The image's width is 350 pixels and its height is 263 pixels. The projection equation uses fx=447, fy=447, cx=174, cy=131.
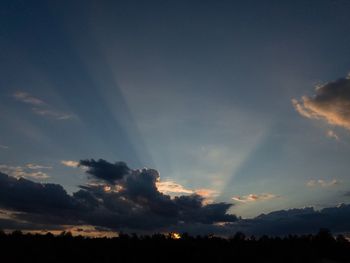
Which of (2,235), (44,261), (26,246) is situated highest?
(2,235)

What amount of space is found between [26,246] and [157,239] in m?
21.7

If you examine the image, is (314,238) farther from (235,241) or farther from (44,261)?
(44,261)

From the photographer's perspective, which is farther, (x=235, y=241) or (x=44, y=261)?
(x=235, y=241)

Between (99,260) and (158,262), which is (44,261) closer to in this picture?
(99,260)

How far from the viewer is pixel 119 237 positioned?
86375 millimetres

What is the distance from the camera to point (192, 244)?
238ft

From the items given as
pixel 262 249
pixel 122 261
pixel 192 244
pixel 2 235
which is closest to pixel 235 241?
pixel 262 249

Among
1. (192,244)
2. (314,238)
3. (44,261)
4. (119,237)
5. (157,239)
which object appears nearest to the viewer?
(44,261)

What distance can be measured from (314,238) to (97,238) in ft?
145

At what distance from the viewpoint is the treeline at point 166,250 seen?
62375 mm

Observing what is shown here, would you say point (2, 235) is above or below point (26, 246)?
above

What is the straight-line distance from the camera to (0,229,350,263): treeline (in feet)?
205

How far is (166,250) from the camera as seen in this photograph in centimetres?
6912

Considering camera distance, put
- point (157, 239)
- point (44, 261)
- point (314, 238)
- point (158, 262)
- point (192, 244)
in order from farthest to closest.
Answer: point (314, 238)
point (157, 239)
point (192, 244)
point (158, 262)
point (44, 261)
